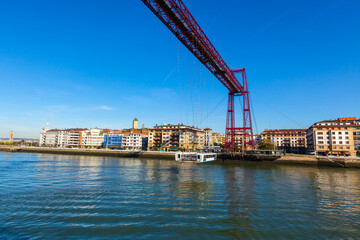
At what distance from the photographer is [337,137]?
60312 mm

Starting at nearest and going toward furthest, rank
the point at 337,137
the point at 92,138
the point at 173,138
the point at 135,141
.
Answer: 1. the point at 337,137
2. the point at 173,138
3. the point at 135,141
4. the point at 92,138

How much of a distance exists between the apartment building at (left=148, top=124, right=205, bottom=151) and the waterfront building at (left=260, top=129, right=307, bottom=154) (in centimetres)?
3550

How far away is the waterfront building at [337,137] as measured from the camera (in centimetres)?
5851

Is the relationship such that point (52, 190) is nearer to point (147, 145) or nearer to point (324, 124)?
point (324, 124)

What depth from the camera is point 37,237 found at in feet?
27.3

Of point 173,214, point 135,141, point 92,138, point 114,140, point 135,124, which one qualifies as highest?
point 135,124

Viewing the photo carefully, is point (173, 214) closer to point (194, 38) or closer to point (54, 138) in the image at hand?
point (194, 38)

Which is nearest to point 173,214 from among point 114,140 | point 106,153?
point 106,153

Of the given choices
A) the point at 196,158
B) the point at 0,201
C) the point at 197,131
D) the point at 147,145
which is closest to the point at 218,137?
the point at 197,131

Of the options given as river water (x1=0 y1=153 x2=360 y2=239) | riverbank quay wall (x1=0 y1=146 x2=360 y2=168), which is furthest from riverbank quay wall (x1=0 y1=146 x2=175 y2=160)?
river water (x1=0 y1=153 x2=360 y2=239)

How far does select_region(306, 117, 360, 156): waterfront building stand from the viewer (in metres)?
58.5

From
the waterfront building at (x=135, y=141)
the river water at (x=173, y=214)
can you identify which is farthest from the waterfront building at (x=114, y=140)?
the river water at (x=173, y=214)

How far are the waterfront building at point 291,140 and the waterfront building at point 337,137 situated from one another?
2563cm

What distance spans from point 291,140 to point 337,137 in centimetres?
3303
